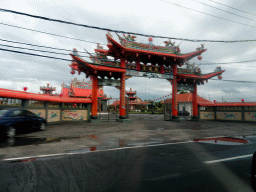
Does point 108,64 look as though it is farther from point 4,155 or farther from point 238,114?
point 238,114

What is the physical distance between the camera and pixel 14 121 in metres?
8.45

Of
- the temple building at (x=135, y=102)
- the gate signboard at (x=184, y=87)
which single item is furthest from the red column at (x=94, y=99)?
the temple building at (x=135, y=102)

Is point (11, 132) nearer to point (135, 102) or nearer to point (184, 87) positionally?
point (184, 87)

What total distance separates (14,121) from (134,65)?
37.4ft

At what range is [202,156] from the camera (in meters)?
5.09

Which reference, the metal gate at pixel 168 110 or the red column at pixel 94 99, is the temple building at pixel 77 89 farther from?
the red column at pixel 94 99

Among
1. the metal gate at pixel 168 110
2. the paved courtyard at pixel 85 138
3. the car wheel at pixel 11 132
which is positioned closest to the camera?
the paved courtyard at pixel 85 138

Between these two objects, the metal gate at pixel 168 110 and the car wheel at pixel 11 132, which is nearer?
the car wheel at pixel 11 132

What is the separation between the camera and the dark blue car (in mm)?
7953

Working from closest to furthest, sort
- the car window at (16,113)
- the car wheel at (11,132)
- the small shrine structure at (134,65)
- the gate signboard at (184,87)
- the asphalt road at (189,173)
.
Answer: the asphalt road at (189,173) → the car wheel at (11,132) → the car window at (16,113) → the small shrine structure at (134,65) → the gate signboard at (184,87)

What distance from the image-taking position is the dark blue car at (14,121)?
795cm

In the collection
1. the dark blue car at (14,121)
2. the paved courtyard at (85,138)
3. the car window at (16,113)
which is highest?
the car window at (16,113)

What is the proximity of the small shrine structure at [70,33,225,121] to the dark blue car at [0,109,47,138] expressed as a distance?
6.17 meters

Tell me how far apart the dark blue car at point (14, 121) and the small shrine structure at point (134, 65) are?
243 inches
